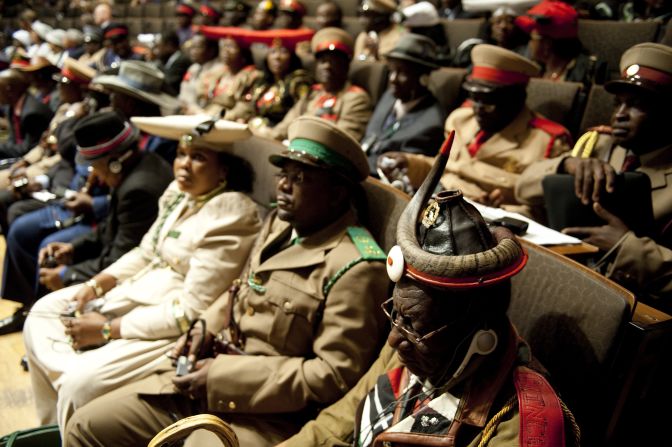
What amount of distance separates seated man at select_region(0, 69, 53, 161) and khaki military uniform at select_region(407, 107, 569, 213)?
360 cm

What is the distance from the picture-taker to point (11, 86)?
4.22m

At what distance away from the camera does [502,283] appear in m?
0.94

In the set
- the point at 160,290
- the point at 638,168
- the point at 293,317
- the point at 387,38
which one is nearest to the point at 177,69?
the point at 387,38

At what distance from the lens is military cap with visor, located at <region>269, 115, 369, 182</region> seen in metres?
1.48

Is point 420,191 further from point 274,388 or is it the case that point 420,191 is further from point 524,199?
point 524,199

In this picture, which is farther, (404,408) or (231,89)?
(231,89)

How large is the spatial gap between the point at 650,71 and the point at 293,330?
136 centimetres

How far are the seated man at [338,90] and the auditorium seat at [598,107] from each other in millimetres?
1365

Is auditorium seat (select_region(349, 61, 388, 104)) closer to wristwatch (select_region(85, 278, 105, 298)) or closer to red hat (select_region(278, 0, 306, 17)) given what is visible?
red hat (select_region(278, 0, 306, 17))

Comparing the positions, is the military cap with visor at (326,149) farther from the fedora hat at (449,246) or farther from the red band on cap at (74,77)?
the red band on cap at (74,77)

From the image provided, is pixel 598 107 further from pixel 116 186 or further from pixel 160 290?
pixel 116 186

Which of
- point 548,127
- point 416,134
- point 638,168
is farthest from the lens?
point 416,134

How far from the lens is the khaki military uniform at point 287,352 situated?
4.45 feet

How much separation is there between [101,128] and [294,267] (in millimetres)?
1371
